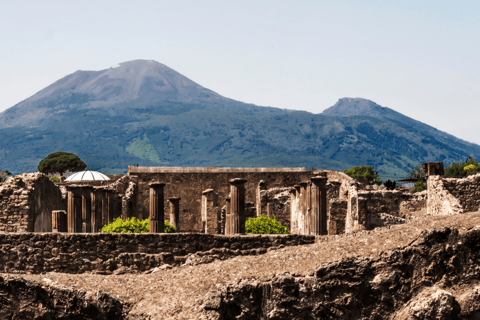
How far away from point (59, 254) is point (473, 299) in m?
7.03

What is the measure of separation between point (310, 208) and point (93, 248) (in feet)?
31.3

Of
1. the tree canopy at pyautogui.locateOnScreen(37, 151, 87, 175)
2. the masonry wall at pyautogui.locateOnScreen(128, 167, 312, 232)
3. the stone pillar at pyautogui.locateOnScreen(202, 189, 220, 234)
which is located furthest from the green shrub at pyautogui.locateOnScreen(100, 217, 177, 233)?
the tree canopy at pyautogui.locateOnScreen(37, 151, 87, 175)

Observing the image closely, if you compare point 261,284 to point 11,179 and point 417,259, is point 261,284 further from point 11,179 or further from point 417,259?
point 11,179

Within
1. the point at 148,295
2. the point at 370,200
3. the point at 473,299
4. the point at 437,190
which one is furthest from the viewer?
the point at 370,200

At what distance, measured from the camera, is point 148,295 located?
7160mm

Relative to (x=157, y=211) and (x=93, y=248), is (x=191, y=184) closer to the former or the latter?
(x=157, y=211)

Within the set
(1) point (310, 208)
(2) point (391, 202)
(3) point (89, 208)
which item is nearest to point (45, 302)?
(3) point (89, 208)

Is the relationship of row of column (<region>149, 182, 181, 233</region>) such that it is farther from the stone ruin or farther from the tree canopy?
the tree canopy

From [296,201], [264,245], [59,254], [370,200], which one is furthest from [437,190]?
[59,254]

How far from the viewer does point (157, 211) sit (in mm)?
15688

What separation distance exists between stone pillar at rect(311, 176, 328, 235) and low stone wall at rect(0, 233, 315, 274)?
6.42m

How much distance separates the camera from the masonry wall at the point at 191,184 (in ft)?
97.2

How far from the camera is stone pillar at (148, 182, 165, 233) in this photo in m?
15.4

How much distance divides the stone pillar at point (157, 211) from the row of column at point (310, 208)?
4511mm
